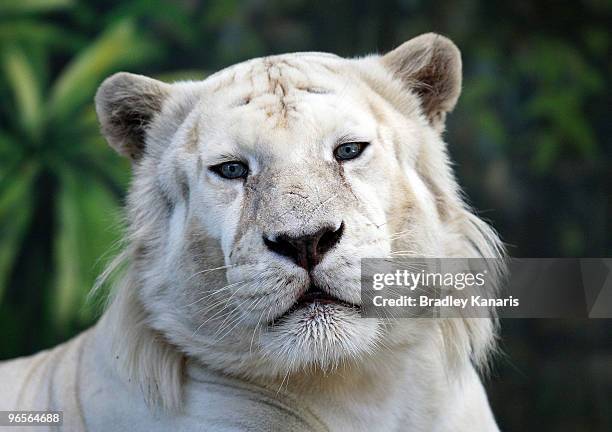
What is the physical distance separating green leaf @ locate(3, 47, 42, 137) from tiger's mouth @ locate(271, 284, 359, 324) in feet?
9.42

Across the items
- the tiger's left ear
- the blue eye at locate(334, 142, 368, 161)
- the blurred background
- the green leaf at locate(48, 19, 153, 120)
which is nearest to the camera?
the blue eye at locate(334, 142, 368, 161)

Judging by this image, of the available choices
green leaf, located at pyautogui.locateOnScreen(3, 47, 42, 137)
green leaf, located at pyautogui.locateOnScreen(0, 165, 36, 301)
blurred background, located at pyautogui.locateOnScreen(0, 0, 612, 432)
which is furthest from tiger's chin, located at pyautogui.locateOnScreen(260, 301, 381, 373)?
green leaf, located at pyautogui.locateOnScreen(3, 47, 42, 137)

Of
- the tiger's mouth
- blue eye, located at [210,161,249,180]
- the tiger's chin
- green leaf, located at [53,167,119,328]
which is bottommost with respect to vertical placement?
the tiger's chin

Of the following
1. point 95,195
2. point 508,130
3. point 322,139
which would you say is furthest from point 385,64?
point 95,195

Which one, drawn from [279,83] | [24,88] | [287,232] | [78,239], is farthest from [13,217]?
[287,232]

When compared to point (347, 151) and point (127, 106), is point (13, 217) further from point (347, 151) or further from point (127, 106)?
point (347, 151)

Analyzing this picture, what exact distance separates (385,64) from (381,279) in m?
0.60

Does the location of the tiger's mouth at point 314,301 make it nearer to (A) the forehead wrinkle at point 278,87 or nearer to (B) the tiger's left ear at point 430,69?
(A) the forehead wrinkle at point 278,87

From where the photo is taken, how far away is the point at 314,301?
1.69 m

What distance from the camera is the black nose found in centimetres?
163

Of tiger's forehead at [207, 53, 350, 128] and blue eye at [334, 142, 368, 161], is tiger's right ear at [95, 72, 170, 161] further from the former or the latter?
blue eye at [334, 142, 368, 161]

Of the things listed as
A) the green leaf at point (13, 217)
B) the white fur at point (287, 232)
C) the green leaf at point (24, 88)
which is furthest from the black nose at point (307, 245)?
the green leaf at point (24, 88)

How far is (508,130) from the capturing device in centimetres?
412

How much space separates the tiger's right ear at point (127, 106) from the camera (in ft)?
6.93
